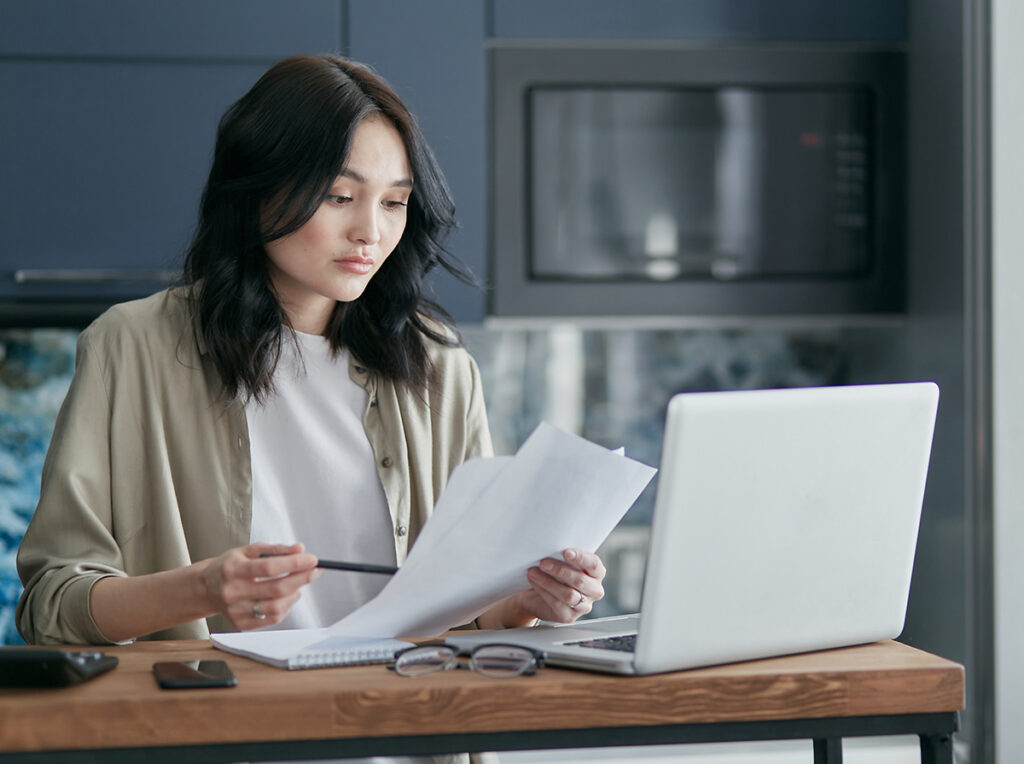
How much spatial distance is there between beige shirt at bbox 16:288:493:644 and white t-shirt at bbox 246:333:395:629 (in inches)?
0.9

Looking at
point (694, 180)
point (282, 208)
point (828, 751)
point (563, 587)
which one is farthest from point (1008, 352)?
point (282, 208)

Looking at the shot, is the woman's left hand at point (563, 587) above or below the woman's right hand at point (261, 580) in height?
below

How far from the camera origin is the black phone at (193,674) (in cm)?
83

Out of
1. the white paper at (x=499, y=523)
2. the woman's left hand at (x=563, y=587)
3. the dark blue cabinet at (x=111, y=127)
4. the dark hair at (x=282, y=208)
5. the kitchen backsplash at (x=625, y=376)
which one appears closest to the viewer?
the white paper at (x=499, y=523)

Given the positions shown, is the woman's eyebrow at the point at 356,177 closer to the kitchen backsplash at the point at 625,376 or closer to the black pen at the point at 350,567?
the black pen at the point at 350,567

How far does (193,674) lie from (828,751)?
593mm

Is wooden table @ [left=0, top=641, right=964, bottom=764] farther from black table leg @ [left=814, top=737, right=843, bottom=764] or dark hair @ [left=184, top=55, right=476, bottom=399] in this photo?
dark hair @ [left=184, top=55, right=476, bottom=399]

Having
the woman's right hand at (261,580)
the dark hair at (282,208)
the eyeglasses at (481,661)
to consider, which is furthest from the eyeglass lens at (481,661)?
the dark hair at (282,208)

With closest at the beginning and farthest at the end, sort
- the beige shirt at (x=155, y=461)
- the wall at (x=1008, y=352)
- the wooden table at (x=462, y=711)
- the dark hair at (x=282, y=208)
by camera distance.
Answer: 1. the wooden table at (x=462, y=711)
2. the beige shirt at (x=155, y=461)
3. the dark hair at (x=282, y=208)
4. the wall at (x=1008, y=352)

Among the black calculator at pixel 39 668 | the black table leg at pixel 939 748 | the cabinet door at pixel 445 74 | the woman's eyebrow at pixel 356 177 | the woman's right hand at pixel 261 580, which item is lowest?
the black table leg at pixel 939 748

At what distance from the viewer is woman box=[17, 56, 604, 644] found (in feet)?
4.03

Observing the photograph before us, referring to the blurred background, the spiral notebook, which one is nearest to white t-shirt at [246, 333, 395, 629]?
the spiral notebook

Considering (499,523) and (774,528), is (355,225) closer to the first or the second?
(499,523)

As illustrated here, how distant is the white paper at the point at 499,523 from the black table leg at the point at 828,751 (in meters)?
0.31
